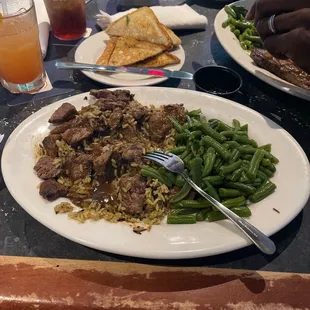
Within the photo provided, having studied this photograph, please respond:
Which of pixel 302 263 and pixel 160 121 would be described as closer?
pixel 302 263

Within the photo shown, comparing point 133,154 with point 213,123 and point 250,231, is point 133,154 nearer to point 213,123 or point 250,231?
point 213,123

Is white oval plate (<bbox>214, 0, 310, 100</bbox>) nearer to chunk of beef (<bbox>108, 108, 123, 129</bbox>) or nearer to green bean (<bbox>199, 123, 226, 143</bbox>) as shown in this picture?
green bean (<bbox>199, 123, 226, 143</bbox>)

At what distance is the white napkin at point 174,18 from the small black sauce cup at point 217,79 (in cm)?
90

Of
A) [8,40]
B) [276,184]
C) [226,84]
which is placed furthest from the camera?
[226,84]

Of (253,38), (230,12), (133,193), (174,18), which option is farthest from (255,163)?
(174,18)

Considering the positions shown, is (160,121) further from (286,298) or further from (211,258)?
(286,298)

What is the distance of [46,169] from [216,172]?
2.75ft

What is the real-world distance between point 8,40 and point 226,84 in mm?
1448

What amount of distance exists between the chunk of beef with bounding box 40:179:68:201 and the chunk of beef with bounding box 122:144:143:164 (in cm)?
34

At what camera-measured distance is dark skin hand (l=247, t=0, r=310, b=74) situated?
80.4 inches

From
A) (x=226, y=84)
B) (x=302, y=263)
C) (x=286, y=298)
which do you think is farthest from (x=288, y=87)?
(x=286, y=298)

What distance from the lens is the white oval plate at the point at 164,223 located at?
154cm

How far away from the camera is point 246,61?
263 cm

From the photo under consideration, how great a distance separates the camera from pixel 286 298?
1.57 metres
